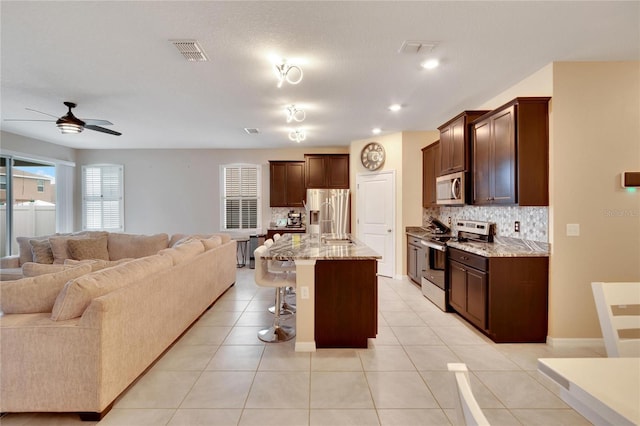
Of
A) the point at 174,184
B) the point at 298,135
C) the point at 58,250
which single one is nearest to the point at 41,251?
the point at 58,250

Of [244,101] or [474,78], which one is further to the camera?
[244,101]

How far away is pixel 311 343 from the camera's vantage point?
276 centimetres

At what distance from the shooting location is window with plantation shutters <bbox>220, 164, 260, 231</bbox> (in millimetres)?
Answer: 6949

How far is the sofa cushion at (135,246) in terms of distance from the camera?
4707mm

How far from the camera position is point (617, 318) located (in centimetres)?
132

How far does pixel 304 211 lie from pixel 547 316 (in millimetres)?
4847

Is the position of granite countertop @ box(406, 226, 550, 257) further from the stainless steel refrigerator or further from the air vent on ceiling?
the stainless steel refrigerator

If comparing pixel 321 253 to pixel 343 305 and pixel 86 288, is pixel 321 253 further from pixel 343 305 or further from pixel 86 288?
pixel 86 288

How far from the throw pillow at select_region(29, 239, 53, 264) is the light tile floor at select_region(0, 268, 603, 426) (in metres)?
2.92

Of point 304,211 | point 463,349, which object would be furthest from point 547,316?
point 304,211

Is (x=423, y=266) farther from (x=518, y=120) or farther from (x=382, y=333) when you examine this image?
(x=518, y=120)

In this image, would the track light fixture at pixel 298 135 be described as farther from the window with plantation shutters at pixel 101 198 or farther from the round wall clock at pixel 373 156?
the window with plantation shutters at pixel 101 198

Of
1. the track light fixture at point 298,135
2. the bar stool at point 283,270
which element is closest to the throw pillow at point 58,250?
the bar stool at point 283,270

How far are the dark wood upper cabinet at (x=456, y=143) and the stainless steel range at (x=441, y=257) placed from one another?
2.71 ft
